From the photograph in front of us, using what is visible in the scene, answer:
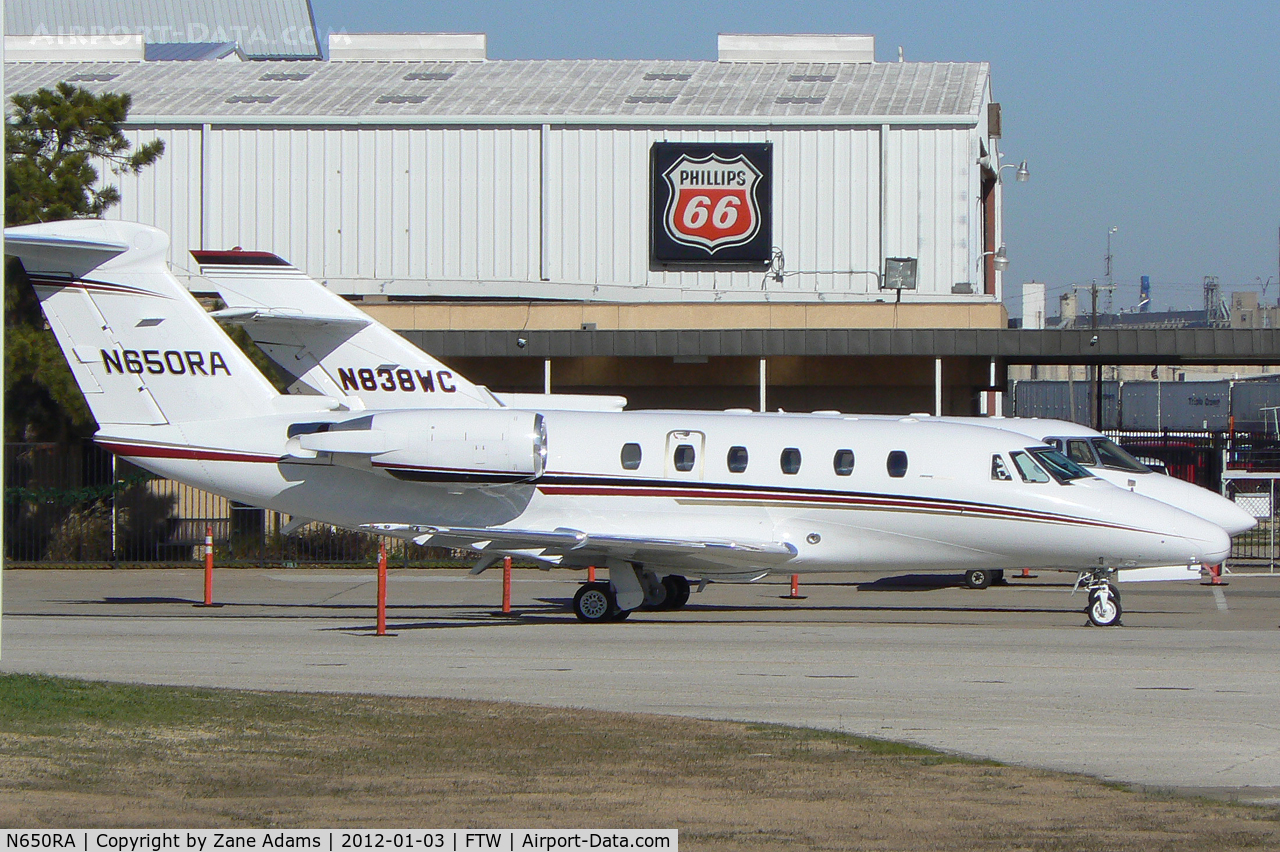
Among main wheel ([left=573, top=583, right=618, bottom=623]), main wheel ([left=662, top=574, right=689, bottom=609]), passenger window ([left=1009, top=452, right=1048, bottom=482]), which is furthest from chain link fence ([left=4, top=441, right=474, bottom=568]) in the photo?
passenger window ([left=1009, top=452, right=1048, bottom=482])

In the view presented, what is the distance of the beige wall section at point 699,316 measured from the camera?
3503cm

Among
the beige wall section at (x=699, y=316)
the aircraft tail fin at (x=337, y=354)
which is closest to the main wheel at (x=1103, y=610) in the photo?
the aircraft tail fin at (x=337, y=354)

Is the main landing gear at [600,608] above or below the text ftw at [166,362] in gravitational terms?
below

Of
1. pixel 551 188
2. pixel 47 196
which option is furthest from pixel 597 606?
pixel 551 188

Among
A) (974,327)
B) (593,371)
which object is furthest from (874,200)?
(593,371)

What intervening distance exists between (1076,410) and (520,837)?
270 feet

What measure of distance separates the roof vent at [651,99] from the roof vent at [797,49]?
5.45 meters

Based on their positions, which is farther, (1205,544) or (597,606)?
(597,606)

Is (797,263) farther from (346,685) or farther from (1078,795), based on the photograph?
(1078,795)

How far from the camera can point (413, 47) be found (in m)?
46.7

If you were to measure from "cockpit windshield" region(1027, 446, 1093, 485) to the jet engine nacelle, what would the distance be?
21.0 ft

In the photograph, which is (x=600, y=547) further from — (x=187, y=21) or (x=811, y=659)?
(x=187, y=21)

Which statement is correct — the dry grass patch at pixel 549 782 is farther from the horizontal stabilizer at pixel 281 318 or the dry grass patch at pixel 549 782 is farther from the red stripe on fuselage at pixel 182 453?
the horizontal stabilizer at pixel 281 318

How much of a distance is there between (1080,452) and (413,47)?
1183 inches
